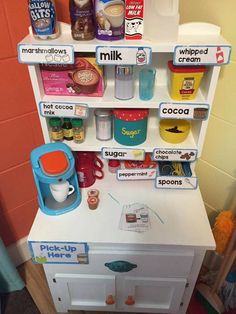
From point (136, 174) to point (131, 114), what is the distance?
0.82 ft

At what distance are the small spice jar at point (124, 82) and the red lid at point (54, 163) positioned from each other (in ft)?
0.88

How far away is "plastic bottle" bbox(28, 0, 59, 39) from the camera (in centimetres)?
74

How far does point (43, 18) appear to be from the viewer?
758mm

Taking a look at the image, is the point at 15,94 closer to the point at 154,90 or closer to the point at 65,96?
the point at 65,96

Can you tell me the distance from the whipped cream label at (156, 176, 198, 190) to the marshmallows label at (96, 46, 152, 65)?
44 centimetres

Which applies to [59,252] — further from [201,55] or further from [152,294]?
[201,55]

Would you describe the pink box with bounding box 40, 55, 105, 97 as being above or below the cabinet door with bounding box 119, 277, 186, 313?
above

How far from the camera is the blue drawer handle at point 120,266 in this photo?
97 centimetres

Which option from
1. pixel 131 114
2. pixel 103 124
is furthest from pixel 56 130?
pixel 131 114

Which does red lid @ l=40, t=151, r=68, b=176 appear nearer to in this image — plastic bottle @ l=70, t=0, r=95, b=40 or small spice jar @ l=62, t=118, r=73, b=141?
small spice jar @ l=62, t=118, r=73, b=141

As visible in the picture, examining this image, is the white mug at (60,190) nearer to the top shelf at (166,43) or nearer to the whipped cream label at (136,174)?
the whipped cream label at (136,174)

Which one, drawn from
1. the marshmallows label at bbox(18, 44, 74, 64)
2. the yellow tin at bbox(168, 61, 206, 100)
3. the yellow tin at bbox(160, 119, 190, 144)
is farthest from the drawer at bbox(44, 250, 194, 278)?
the marshmallows label at bbox(18, 44, 74, 64)

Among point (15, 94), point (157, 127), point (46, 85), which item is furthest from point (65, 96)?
point (157, 127)

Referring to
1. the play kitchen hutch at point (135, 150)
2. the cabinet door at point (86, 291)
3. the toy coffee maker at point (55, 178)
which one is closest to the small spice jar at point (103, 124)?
the play kitchen hutch at point (135, 150)
